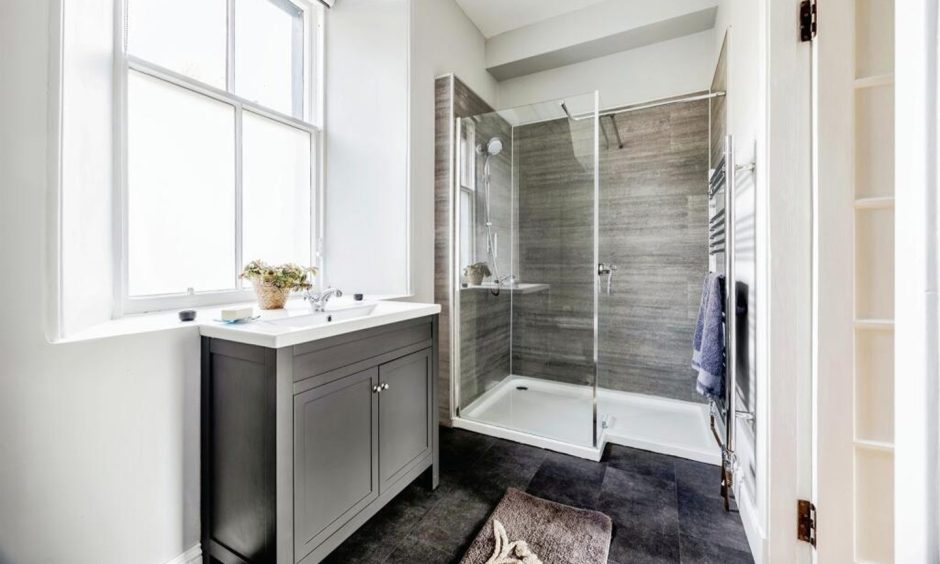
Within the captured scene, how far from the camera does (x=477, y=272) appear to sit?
2816 millimetres

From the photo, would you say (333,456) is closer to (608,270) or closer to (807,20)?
(807,20)

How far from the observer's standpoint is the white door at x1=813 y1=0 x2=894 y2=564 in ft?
3.87

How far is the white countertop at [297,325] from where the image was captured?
1248 mm

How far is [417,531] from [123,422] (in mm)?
1087

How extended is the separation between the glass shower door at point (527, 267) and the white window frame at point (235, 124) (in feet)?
2.90

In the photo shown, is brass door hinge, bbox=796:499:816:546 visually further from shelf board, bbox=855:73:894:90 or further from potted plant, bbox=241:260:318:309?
potted plant, bbox=241:260:318:309

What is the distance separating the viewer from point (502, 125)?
9.14 ft

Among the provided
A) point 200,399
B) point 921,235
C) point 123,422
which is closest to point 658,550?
point 921,235

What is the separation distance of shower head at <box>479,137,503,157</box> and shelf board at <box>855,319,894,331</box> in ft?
6.97

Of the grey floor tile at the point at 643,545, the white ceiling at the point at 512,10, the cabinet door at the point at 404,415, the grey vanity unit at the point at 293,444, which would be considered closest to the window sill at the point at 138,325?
the grey vanity unit at the point at 293,444

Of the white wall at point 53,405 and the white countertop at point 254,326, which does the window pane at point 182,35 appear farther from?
the white countertop at point 254,326

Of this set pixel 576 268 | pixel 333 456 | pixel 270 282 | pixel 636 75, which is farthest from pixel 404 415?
pixel 636 75

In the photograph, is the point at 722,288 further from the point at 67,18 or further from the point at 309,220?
the point at 67,18

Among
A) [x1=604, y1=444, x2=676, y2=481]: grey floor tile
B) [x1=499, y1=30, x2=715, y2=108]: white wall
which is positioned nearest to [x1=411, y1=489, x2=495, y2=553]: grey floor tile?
[x1=604, y1=444, x2=676, y2=481]: grey floor tile
